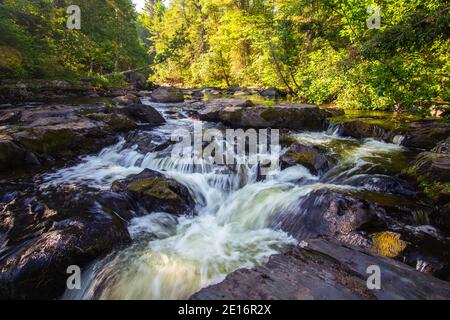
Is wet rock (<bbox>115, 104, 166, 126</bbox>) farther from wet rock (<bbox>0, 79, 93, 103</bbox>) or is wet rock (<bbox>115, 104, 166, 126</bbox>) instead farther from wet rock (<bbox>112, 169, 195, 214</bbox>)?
wet rock (<bbox>112, 169, 195, 214</bbox>)

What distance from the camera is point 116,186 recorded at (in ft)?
20.9

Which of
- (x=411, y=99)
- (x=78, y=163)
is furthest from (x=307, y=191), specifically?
(x=78, y=163)

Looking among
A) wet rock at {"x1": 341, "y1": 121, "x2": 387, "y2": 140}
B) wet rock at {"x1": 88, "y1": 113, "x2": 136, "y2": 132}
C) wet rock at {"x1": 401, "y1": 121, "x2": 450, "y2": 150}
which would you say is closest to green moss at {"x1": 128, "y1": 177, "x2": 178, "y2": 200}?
wet rock at {"x1": 88, "y1": 113, "x2": 136, "y2": 132}

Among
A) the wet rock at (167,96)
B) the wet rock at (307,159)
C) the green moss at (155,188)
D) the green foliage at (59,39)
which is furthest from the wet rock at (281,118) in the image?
the green foliage at (59,39)

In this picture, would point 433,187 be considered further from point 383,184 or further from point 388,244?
point 388,244

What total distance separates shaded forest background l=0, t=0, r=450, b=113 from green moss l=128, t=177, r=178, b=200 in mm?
5897

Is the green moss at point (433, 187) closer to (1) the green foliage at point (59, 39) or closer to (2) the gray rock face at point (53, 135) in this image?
(2) the gray rock face at point (53, 135)

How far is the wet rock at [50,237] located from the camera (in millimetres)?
3771

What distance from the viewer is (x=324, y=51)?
56.1 feet

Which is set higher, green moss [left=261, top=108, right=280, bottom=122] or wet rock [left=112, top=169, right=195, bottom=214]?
green moss [left=261, top=108, right=280, bottom=122]

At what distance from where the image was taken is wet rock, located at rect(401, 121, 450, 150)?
848cm

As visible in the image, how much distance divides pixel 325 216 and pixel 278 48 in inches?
612

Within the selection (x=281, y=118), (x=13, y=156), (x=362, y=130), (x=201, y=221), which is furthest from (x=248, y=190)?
(x=13, y=156)
